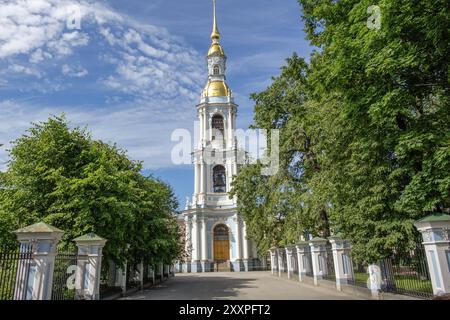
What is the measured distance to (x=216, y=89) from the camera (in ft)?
153

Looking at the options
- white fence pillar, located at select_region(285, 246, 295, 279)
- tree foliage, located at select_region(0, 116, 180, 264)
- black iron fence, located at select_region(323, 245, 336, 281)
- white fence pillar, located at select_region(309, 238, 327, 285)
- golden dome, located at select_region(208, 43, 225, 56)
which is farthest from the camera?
golden dome, located at select_region(208, 43, 225, 56)

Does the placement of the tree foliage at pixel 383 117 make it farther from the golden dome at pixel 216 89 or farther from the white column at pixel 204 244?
the golden dome at pixel 216 89

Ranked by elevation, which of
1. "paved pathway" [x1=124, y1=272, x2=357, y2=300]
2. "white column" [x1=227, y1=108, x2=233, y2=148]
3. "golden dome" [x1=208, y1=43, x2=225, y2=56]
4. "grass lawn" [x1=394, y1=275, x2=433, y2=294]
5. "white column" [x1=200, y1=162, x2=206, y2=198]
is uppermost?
"golden dome" [x1=208, y1=43, x2=225, y2=56]

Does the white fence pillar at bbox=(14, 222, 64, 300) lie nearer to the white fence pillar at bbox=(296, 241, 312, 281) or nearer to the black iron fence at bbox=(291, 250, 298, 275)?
the white fence pillar at bbox=(296, 241, 312, 281)

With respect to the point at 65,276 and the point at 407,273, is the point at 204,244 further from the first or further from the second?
the point at 407,273

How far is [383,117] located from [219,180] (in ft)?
115

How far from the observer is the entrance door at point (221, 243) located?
41.0 metres

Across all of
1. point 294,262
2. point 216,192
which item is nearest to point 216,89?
point 216,192

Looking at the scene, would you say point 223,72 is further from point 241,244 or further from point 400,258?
point 400,258

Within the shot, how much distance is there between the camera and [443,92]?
10.1 meters

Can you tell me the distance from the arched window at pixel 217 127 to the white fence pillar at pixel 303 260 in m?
26.3

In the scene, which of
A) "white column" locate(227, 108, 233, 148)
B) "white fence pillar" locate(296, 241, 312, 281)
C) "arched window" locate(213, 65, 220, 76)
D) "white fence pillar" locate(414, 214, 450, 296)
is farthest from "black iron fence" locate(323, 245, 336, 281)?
"arched window" locate(213, 65, 220, 76)

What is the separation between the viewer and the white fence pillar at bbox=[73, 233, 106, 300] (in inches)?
449

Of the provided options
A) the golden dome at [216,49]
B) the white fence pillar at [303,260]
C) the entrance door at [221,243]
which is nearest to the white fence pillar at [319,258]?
the white fence pillar at [303,260]
